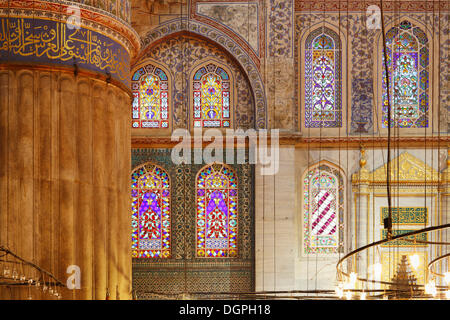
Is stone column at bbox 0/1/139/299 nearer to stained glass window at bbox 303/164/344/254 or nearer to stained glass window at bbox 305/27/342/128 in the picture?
stained glass window at bbox 303/164/344/254

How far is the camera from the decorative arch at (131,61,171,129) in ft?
30.8

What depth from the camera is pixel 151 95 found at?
9.43 metres

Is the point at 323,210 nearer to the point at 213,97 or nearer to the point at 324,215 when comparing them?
the point at 324,215

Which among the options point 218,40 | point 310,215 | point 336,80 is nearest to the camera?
point 218,40

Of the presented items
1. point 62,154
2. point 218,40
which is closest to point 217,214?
point 218,40

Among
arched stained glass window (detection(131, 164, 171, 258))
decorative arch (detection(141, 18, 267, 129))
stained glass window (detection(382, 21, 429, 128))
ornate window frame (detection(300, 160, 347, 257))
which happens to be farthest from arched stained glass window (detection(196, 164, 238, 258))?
stained glass window (detection(382, 21, 429, 128))

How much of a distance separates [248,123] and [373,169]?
2.12 m

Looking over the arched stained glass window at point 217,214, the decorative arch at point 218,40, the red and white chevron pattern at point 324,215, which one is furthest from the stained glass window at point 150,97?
the red and white chevron pattern at point 324,215

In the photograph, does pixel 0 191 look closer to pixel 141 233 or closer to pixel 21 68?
pixel 21 68

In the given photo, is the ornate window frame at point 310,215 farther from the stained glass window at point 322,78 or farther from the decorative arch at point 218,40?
the decorative arch at point 218,40

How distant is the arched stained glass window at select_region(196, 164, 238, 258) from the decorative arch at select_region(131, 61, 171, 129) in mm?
1121

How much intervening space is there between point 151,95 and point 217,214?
7.09 ft

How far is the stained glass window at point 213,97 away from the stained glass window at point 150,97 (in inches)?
19.4

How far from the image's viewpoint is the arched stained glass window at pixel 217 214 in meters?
9.29
